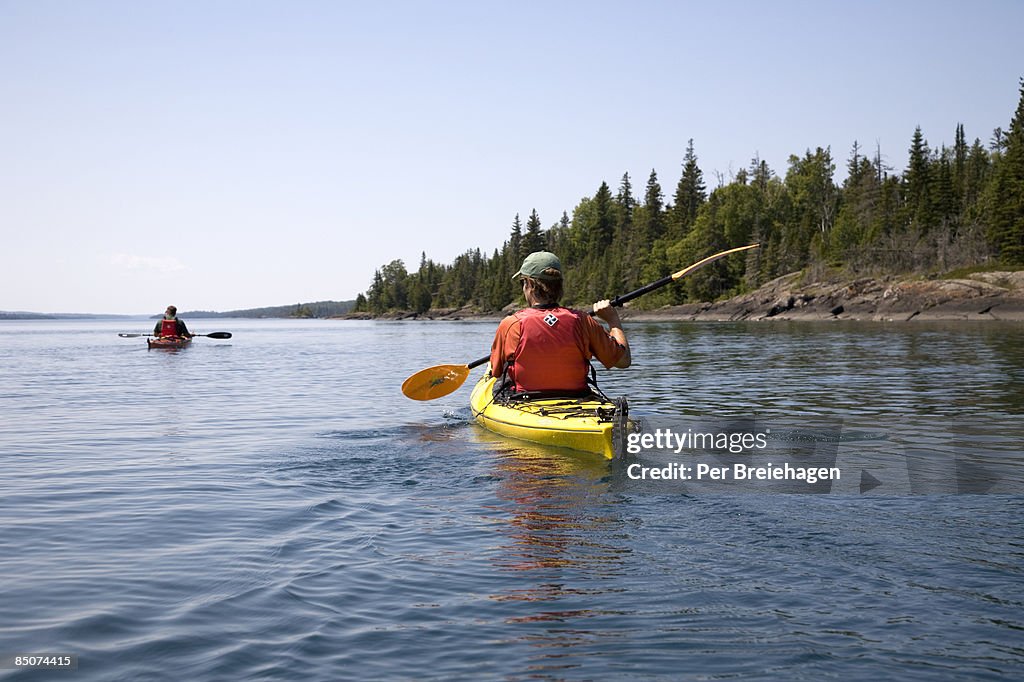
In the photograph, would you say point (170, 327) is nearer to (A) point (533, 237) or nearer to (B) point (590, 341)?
(B) point (590, 341)

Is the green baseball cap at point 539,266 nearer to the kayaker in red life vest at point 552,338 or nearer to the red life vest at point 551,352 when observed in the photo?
the kayaker in red life vest at point 552,338

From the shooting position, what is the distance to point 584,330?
9.55 m

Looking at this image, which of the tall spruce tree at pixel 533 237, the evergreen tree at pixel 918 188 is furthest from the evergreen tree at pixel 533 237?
the evergreen tree at pixel 918 188

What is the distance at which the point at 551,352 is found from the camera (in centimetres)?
967

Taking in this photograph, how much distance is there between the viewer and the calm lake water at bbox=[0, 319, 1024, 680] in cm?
390

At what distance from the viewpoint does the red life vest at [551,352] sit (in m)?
9.46

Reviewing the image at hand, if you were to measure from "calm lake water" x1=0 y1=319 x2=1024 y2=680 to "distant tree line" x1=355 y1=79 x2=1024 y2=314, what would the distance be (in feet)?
240

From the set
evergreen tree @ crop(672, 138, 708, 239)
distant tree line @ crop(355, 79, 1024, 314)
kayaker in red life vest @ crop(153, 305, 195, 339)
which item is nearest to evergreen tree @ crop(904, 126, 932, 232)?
distant tree line @ crop(355, 79, 1024, 314)

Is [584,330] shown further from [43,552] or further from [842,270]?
[842,270]

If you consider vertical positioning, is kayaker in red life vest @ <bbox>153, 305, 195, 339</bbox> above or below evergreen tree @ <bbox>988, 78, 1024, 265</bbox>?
below

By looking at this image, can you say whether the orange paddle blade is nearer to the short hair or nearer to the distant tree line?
the short hair

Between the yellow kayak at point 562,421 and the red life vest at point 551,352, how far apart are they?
23cm

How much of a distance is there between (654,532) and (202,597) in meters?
3.08

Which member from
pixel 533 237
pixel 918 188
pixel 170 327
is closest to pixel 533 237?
pixel 533 237
